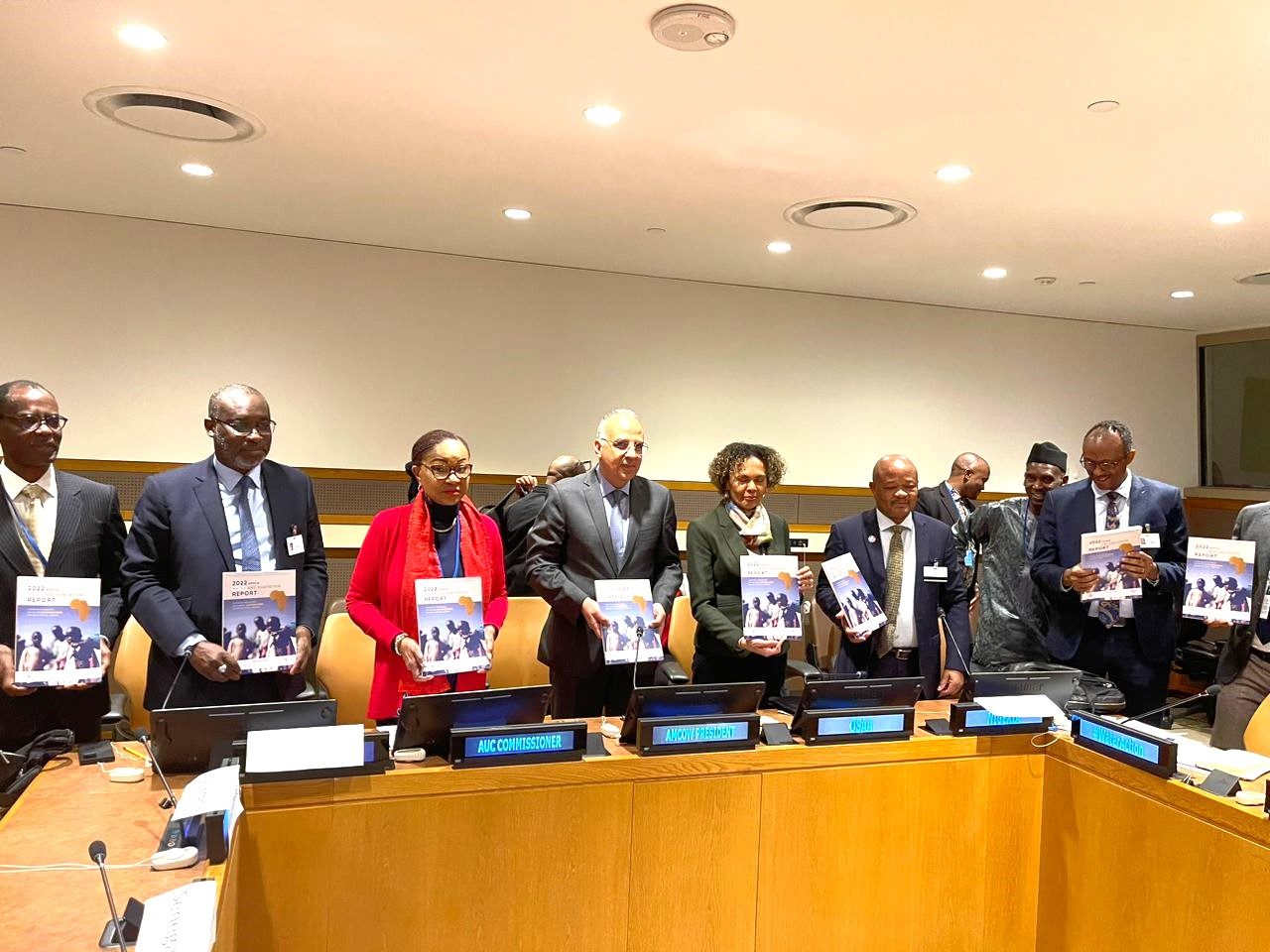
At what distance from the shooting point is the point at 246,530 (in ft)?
8.86

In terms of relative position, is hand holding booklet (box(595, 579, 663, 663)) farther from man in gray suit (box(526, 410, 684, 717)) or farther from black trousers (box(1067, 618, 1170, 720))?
black trousers (box(1067, 618, 1170, 720))

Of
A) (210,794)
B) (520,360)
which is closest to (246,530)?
(210,794)

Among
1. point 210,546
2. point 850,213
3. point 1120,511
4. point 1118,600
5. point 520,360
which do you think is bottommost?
point 1118,600

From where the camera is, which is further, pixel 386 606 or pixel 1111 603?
pixel 1111 603

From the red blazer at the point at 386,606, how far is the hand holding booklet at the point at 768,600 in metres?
0.80

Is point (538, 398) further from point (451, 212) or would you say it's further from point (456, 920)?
point (456, 920)

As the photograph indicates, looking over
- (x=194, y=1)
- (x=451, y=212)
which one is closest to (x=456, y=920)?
(x=194, y=1)

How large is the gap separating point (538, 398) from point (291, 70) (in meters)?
3.44

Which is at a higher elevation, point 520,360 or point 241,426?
point 520,360

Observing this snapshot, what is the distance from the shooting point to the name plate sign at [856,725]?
2.39 m

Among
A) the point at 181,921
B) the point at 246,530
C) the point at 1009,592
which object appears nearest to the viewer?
the point at 181,921

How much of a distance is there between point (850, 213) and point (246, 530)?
135 inches

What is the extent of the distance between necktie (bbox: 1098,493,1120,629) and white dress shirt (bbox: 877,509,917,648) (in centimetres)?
86

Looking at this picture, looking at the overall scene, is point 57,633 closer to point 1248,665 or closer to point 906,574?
point 906,574
